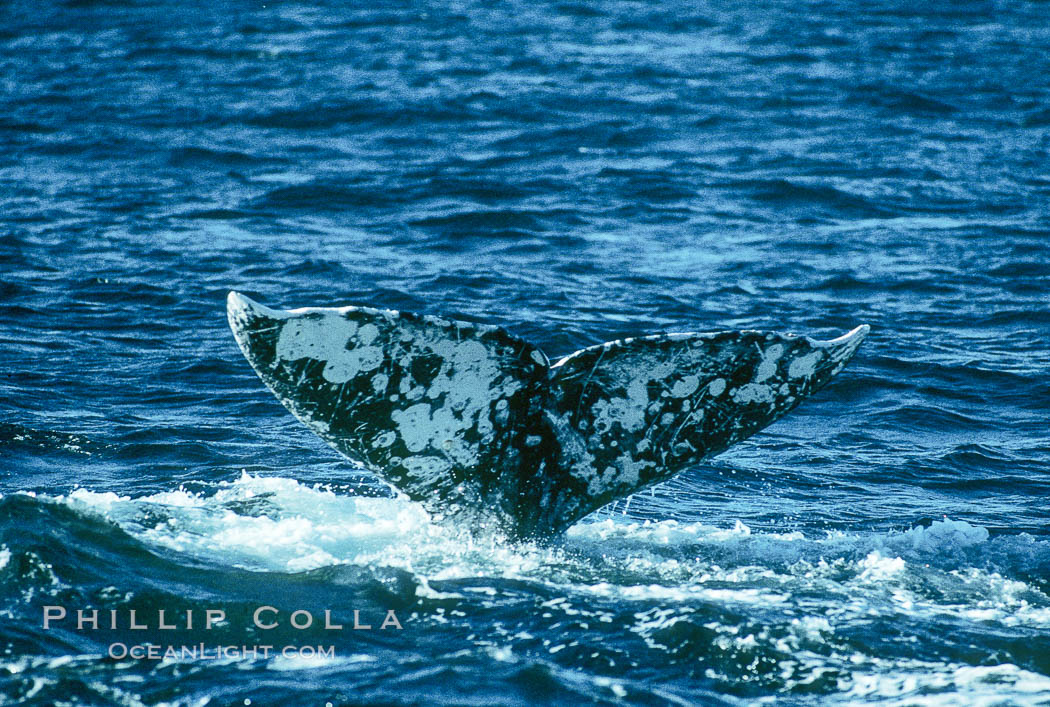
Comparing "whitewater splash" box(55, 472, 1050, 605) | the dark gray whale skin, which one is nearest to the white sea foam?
"whitewater splash" box(55, 472, 1050, 605)

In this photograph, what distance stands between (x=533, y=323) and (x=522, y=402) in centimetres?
508

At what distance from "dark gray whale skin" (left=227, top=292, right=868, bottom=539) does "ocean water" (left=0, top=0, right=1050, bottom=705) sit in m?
0.45

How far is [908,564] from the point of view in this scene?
248 inches

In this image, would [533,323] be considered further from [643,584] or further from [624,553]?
[643,584]

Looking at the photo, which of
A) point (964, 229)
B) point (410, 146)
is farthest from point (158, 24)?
point (964, 229)

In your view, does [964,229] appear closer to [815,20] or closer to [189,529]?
[189,529]

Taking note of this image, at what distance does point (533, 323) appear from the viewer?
34.7 ft

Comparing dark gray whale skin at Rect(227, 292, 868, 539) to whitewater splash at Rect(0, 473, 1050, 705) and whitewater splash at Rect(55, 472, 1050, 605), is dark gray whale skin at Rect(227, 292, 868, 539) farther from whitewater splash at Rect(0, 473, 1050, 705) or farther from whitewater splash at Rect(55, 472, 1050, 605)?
whitewater splash at Rect(0, 473, 1050, 705)

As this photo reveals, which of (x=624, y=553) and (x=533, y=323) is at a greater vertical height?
(x=533, y=323)

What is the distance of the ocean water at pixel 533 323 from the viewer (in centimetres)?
523

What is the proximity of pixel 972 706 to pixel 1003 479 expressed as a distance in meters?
3.39

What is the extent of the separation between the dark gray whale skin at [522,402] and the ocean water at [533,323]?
0.45m

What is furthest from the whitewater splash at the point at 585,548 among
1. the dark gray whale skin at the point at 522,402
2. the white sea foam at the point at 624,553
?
the dark gray whale skin at the point at 522,402

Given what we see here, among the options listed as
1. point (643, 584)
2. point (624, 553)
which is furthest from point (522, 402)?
point (624, 553)
